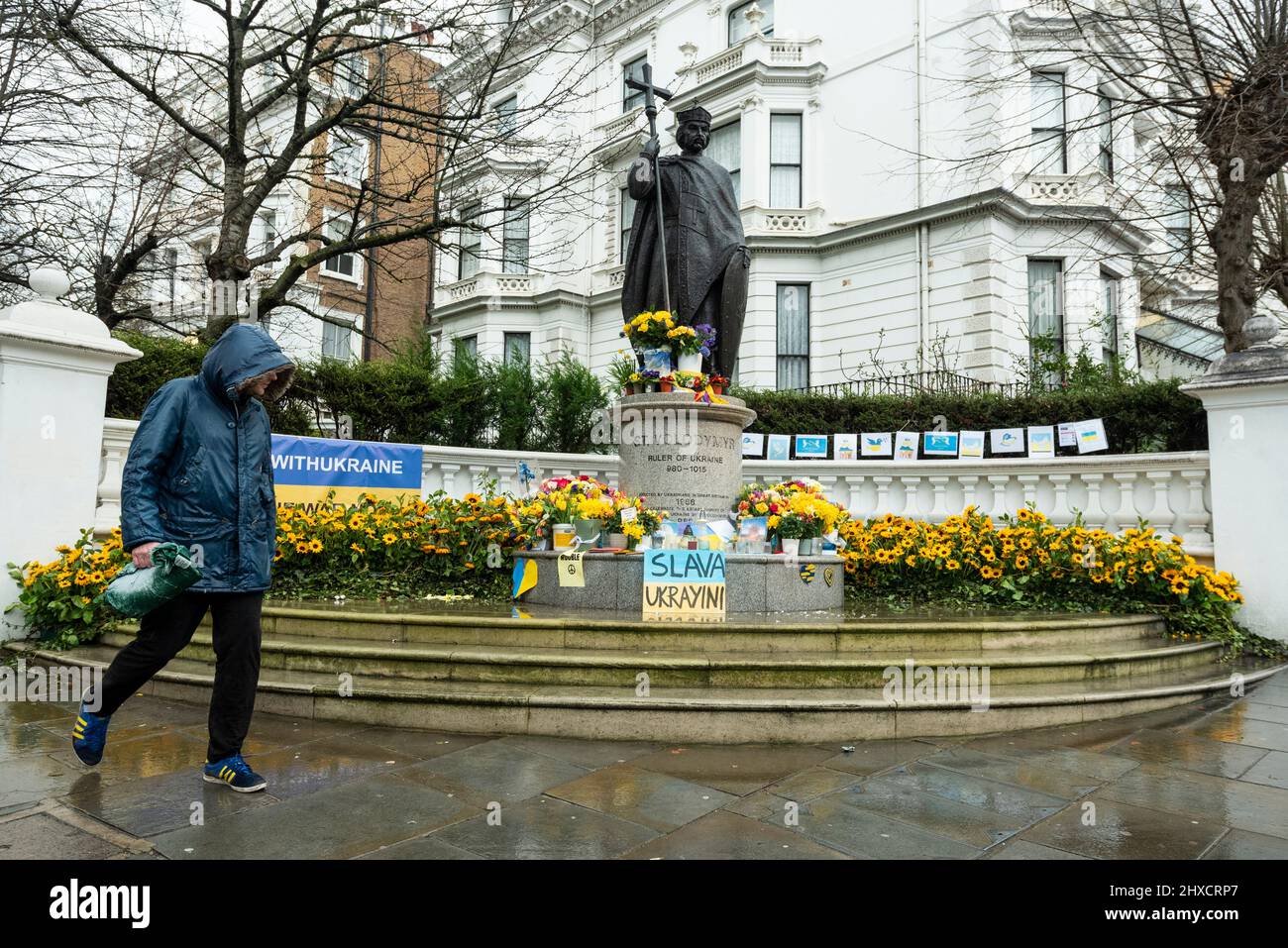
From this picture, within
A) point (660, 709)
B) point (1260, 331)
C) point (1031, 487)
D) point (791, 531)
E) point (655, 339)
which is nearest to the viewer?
point (660, 709)

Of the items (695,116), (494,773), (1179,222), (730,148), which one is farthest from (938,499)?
(1179,222)

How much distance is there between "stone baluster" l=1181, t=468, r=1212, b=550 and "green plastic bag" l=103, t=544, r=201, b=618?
9.32m

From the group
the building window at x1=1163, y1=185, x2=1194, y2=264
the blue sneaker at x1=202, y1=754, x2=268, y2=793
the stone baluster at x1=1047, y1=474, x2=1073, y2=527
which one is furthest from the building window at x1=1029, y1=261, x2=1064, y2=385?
the blue sneaker at x1=202, y1=754, x2=268, y2=793

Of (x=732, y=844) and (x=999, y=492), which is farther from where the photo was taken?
(x=999, y=492)

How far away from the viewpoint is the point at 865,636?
5824 millimetres

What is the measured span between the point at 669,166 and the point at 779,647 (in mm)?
5752

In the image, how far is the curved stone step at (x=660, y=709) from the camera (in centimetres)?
478

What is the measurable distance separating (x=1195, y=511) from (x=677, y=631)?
6423mm

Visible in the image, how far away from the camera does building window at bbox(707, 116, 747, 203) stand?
2209 centimetres

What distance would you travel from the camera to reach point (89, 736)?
387 cm

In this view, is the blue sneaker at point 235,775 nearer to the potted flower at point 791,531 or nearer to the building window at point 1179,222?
the potted flower at point 791,531

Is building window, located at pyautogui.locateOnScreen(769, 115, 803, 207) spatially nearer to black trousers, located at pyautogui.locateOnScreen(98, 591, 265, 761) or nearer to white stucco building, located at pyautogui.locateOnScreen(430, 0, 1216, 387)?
white stucco building, located at pyautogui.locateOnScreen(430, 0, 1216, 387)

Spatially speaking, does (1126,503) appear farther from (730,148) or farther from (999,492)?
(730,148)

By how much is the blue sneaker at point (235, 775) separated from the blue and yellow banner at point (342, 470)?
19.1 feet
